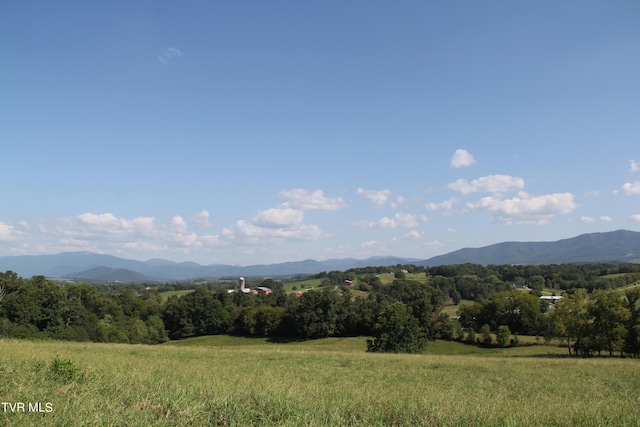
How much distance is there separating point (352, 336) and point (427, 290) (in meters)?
18.8

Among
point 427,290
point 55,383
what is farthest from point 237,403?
point 427,290

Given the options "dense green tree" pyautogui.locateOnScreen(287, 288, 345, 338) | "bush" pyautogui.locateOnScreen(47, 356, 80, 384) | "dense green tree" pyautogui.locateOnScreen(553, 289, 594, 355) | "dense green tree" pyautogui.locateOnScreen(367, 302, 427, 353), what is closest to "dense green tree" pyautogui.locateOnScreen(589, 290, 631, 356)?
"dense green tree" pyautogui.locateOnScreen(553, 289, 594, 355)

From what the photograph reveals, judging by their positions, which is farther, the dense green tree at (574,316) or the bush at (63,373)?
the dense green tree at (574,316)

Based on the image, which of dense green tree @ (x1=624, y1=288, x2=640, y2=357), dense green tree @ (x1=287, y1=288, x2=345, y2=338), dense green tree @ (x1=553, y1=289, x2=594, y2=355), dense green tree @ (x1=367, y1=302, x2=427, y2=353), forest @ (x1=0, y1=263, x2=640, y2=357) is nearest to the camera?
dense green tree @ (x1=624, y1=288, x2=640, y2=357)

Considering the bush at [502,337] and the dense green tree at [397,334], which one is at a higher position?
the dense green tree at [397,334]

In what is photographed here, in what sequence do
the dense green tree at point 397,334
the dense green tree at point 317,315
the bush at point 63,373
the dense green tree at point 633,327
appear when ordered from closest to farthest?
the bush at point 63,373, the dense green tree at point 633,327, the dense green tree at point 397,334, the dense green tree at point 317,315

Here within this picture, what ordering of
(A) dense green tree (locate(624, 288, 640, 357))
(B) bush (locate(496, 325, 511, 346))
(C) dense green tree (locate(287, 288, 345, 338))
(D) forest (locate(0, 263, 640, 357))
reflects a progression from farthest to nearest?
(C) dense green tree (locate(287, 288, 345, 338)) → (B) bush (locate(496, 325, 511, 346)) → (D) forest (locate(0, 263, 640, 357)) → (A) dense green tree (locate(624, 288, 640, 357))

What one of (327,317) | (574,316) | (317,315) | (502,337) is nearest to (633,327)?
(574,316)

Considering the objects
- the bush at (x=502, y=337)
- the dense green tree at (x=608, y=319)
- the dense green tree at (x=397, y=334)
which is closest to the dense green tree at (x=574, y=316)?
the dense green tree at (x=608, y=319)

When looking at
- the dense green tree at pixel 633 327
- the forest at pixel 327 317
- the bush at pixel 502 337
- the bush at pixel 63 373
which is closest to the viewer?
the bush at pixel 63 373

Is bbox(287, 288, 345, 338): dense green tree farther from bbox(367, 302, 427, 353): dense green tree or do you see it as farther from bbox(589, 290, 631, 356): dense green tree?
bbox(589, 290, 631, 356): dense green tree

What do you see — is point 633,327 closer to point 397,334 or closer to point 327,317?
point 397,334

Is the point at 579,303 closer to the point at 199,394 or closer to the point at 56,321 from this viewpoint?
the point at 199,394

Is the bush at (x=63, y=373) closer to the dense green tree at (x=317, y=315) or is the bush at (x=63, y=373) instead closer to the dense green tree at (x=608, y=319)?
the dense green tree at (x=608, y=319)
